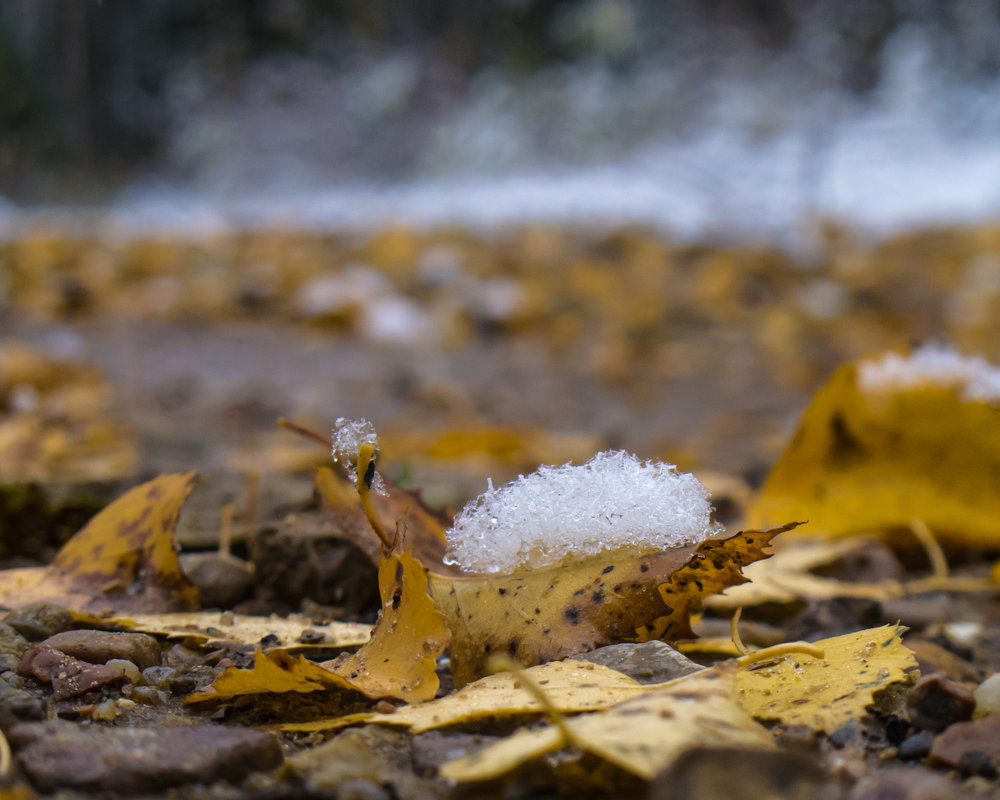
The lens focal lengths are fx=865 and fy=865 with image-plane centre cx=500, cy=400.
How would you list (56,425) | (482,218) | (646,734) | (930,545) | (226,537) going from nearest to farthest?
(646,734) → (226,537) → (930,545) → (56,425) → (482,218)

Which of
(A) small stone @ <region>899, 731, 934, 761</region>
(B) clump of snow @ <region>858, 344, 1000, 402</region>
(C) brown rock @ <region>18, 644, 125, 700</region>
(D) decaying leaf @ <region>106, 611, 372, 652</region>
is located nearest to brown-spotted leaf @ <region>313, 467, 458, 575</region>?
(D) decaying leaf @ <region>106, 611, 372, 652</region>

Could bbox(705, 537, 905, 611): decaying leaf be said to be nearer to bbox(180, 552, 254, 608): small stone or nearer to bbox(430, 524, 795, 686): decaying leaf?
bbox(430, 524, 795, 686): decaying leaf

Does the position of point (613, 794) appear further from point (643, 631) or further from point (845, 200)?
point (845, 200)

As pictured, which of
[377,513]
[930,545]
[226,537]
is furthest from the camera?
[930,545]

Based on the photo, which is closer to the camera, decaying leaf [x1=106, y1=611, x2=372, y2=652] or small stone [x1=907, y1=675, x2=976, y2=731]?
small stone [x1=907, y1=675, x2=976, y2=731]

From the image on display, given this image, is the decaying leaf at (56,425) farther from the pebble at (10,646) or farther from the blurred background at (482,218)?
the pebble at (10,646)

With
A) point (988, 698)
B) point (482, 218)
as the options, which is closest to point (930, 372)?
point (988, 698)

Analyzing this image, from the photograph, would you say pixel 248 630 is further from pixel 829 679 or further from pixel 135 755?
pixel 829 679
